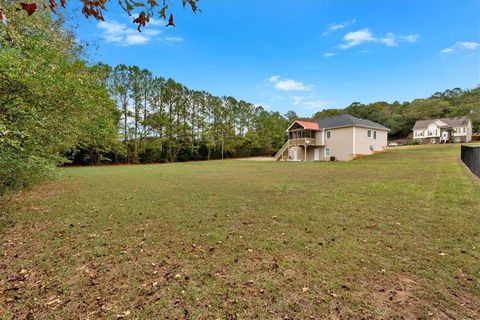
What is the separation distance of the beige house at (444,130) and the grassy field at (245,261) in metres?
50.2

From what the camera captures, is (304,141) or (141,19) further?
(304,141)

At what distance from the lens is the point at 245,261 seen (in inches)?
141

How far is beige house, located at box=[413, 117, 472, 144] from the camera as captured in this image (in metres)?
45.2

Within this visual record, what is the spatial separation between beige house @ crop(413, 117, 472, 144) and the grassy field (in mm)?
50179

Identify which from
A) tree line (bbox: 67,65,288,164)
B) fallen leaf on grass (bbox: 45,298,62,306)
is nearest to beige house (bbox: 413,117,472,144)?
tree line (bbox: 67,65,288,164)

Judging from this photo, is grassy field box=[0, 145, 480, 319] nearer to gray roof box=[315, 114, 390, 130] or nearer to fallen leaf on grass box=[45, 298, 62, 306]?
fallen leaf on grass box=[45, 298, 62, 306]

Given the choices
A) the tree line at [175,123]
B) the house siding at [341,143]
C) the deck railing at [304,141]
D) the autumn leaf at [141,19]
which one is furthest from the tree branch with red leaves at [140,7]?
the deck railing at [304,141]

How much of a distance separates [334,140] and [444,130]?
34386mm

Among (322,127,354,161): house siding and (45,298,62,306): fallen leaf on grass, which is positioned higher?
(322,127,354,161): house siding

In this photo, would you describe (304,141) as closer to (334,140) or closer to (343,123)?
(334,140)

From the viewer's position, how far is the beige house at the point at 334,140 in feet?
85.6

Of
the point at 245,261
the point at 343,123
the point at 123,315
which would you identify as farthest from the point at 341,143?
the point at 123,315

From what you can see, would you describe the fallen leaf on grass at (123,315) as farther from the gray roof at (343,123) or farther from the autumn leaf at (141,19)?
the gray roof at (343,123)

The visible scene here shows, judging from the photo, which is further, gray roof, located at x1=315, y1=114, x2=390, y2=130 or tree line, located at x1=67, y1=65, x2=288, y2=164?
tree line, located at x1=67, y1=65, x2=288, y2=164
